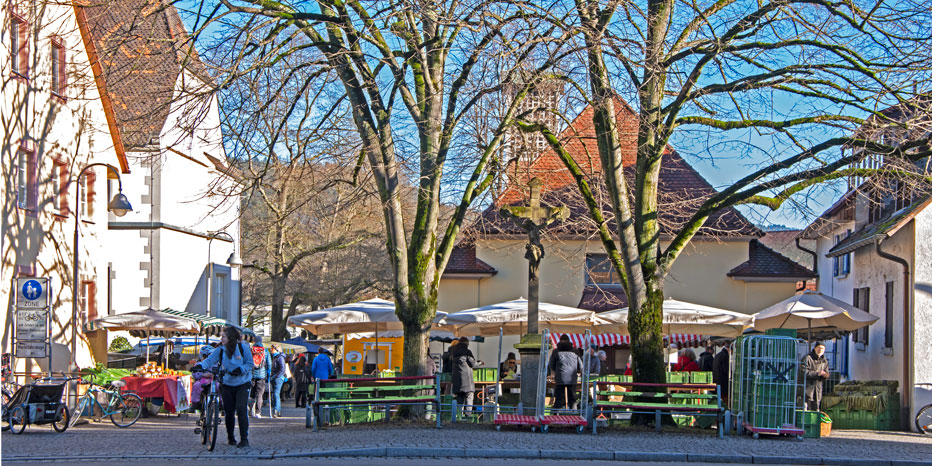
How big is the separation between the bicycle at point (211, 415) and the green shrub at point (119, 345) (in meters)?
21.0

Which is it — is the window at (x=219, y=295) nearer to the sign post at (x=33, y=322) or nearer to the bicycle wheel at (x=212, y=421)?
the sign post at (x=33, y=322)

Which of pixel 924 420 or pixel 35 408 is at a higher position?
pixel 35 408

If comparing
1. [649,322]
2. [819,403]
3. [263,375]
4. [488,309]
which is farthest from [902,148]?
[263,375]

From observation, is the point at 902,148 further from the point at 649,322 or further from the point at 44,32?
the point at 44,32

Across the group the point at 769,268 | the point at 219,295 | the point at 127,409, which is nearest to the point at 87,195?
the point at 127,409

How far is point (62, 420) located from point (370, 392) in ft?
16.0

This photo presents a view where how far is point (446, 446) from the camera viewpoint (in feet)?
46.9

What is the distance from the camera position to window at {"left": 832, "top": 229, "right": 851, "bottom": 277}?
98.7 feet

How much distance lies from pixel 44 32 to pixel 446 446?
13229 mm

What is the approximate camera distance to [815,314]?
21203 mm

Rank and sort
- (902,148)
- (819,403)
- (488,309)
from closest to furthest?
(902,148)
(819,403)
(488,309)

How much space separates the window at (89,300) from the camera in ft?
78.1

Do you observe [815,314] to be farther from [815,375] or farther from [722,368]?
[722,368]

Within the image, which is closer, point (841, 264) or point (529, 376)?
point (529, 376)
